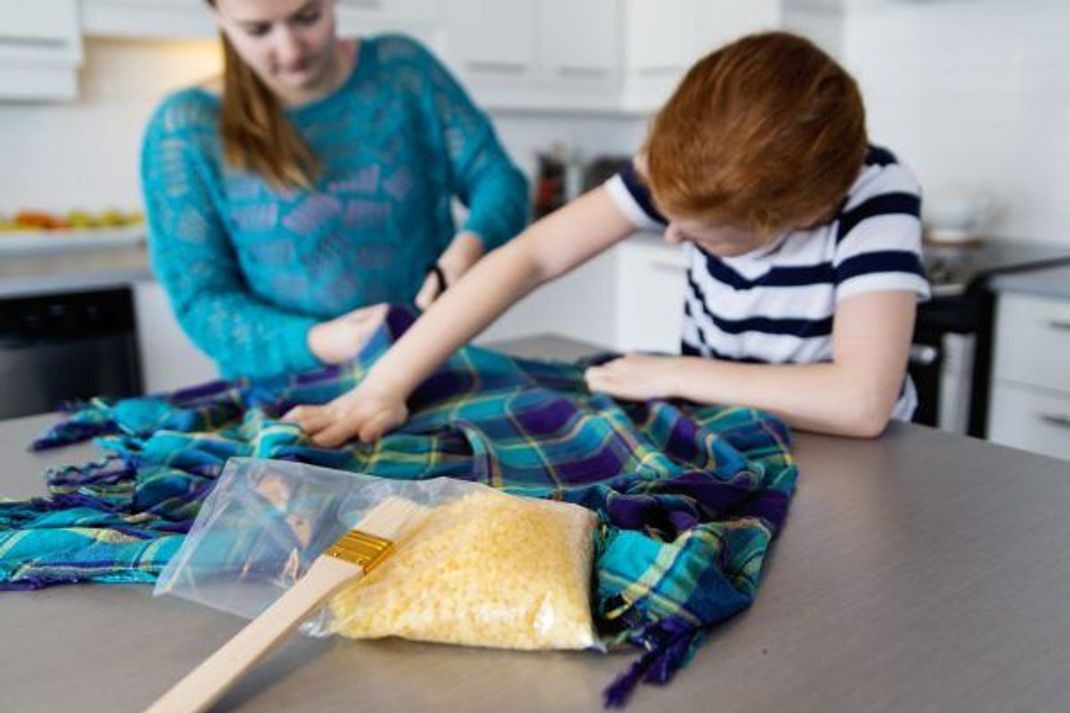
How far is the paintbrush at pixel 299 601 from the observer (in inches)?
17.4

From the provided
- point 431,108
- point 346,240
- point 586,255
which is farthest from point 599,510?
point 431,108

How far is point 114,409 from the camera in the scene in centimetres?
93

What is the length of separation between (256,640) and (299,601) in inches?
1.2

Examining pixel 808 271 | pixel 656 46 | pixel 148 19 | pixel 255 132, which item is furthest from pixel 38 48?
pixel 808 271

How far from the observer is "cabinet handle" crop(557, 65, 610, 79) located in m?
3.08

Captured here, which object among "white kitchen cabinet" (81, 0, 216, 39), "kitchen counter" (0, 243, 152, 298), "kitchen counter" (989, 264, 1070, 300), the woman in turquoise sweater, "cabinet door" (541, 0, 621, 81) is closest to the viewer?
the woman in turquoise sweater

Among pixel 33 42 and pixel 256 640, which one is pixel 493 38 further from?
pixel 256 640

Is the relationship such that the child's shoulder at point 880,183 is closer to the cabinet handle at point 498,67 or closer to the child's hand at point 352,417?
the child's hand at point 352,417

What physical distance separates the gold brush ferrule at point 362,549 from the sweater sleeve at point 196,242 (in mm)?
633

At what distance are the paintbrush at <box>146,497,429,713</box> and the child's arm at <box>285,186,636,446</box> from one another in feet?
0.87

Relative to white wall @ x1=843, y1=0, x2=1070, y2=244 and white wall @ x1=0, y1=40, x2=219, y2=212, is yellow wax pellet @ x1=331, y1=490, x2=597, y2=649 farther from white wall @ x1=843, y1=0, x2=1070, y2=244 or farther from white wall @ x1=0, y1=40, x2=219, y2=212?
white wall @ x1=0, y1=40, x2=219, y2=212

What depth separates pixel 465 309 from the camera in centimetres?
97

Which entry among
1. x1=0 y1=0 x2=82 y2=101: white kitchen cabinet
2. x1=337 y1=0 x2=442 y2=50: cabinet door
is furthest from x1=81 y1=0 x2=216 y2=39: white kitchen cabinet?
x1=337 y1=0 x2=442 y2=50: cabinet door

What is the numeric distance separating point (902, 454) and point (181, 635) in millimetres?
624
